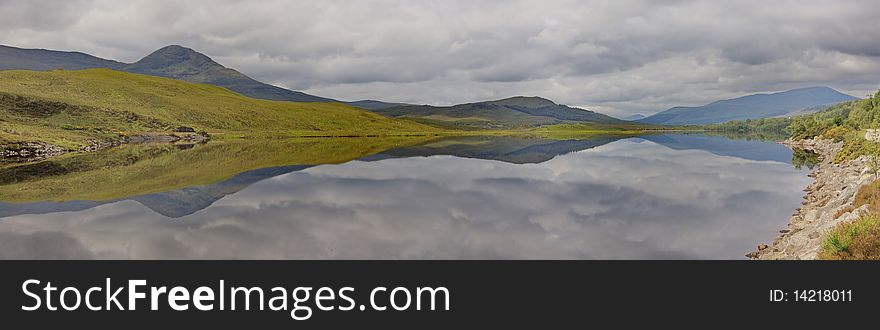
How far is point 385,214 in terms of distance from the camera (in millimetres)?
29344

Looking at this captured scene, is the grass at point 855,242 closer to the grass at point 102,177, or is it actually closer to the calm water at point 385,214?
the calm water at point 385,214

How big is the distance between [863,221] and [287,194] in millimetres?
32047

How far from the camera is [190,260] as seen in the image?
18797mm

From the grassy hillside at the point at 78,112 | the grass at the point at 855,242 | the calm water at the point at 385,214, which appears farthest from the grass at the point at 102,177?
the grass at the point at 855,242

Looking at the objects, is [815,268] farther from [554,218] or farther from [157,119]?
[157,119]

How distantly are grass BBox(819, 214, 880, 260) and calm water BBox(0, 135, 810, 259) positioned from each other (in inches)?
192

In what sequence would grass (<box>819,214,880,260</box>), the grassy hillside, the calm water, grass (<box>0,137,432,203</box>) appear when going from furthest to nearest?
the grassy hillside < grass (<box>0,137,432,203</box>) < the calm water < grass (<box>819,214,880,260</box>)

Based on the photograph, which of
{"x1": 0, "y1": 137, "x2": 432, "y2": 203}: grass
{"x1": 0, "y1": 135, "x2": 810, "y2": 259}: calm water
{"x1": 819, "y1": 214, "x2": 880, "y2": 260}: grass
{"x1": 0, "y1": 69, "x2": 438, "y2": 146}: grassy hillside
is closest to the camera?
{"x1": 819, "y1": 214, "x2": 880, "y2": 260}: grass

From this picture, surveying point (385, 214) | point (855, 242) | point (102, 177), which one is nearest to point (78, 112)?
point (102, 177)

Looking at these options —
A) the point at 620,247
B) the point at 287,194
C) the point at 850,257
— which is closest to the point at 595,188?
the point at 620,247

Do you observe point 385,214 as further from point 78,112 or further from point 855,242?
point 78,112

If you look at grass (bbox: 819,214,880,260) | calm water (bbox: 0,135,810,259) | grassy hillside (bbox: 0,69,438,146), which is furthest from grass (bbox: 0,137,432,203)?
grass (bbox: 819,214,880,260)

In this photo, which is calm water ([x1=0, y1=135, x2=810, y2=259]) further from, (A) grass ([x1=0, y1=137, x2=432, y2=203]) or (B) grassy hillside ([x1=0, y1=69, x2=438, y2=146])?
(B) grassy hillside ([x1=0, y1=69, x2=438, y2=146])

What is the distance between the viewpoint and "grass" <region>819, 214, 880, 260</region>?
14570mm
